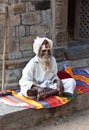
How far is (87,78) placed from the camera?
6.47 metres

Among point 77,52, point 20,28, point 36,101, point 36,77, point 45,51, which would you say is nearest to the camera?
point 36,101

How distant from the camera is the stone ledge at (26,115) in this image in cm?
488

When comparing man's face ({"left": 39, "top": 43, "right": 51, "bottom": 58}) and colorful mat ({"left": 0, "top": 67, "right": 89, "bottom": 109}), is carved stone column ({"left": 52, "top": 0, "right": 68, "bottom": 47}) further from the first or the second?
man's face ({"left": 39, "top": 43, "right": 51, "bottom": 58})

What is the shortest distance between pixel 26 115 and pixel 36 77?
2.21ft

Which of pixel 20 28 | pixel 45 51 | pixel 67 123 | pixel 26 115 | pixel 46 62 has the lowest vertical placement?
pixel 67 123

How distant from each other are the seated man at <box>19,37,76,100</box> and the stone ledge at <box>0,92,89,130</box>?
254mm

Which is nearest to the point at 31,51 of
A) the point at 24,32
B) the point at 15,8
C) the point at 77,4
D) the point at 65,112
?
the point at 24,32

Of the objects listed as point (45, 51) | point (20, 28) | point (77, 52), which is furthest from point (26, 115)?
point (77, 52)

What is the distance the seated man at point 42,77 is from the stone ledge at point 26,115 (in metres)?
0.25

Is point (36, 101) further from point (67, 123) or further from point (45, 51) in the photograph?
point (45, 51)

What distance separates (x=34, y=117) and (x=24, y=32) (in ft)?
6.07

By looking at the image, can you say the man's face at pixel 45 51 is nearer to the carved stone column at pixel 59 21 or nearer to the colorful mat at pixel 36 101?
the colorful mat at pixel 36 101

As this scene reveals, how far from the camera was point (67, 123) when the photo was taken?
5.42 meters

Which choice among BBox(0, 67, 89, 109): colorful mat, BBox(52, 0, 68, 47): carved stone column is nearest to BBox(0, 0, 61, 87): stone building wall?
BBox(52, 0, 68, 47): carved stone column
